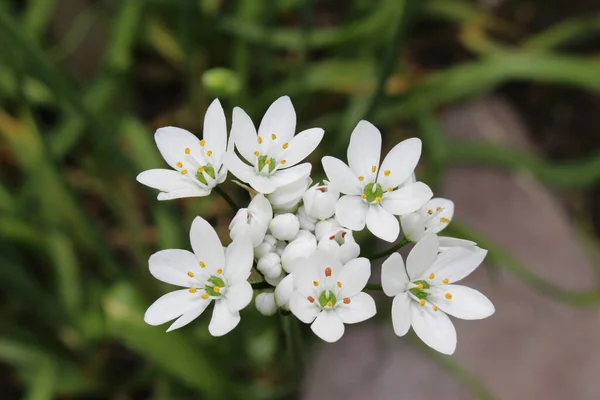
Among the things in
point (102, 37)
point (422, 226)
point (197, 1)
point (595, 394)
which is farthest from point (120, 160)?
point (595, 394)

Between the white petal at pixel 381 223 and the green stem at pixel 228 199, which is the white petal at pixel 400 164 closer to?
the white petal at pixel 381 223

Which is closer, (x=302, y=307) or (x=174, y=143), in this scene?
(x=302, y=307)

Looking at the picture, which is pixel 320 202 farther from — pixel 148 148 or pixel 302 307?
pixel 148 148

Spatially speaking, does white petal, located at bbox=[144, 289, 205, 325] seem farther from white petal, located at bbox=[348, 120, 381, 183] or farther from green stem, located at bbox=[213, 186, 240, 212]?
white petal, located at bbox=[348, 120, 381, 183]

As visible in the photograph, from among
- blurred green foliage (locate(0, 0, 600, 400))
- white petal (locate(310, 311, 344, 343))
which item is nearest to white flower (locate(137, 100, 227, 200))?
white petal (locate(310, 311, 344, 343))

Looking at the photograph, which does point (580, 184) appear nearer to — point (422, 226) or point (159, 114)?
point (422, 226)

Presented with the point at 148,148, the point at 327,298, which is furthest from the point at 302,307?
the point at 148,148

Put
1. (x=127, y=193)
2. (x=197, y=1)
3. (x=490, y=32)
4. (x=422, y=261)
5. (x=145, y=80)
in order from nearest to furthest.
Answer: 1. (x=422, y=261)
2. (x=197, y=1)
3. (x=127, y=193)
4. (x=145, y=80)
5. (x=490, y=32)
